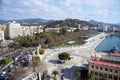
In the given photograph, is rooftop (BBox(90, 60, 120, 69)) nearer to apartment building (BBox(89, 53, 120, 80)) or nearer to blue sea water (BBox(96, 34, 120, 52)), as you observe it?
apartment building (BBox(89, 53, 120, 80))

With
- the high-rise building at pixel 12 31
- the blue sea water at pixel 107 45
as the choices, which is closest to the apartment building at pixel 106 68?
the blue sea water at pixel 107 45

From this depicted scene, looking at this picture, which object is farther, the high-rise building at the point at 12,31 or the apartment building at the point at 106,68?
the high-rise building at the point at 12,31

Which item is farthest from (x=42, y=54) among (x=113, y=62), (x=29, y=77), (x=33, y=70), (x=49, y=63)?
(x=113, y=62)

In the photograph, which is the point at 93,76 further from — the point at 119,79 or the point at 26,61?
the point at 26,61

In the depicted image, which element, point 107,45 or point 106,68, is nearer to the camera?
point 106,68

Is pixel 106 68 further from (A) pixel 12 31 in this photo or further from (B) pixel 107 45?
(A) pixel 12 31

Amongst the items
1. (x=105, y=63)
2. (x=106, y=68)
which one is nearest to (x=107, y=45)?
(x=105, y=63)

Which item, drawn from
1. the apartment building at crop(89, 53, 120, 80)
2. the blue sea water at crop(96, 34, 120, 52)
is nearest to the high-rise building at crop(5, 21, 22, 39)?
the blue sea water at crop(96, 34, 120, 52)

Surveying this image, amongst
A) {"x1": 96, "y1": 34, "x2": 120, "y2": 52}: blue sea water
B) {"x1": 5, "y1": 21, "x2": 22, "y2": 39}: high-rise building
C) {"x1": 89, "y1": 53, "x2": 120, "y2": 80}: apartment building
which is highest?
{"x1": 5, "y1": 21, "x2": 22, "y2": 39}: high-rise building

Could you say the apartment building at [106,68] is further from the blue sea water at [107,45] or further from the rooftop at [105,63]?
the blue sea water at [107,45]
